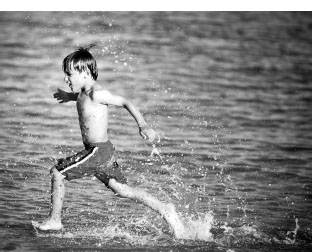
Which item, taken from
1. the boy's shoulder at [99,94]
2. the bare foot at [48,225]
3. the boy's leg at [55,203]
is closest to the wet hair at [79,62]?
the boy's shoulder at [99,94]

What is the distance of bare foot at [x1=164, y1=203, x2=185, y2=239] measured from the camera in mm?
5211

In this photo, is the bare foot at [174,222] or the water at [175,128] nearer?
the bare foot at [174,222]

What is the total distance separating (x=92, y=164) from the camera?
5.15 metres

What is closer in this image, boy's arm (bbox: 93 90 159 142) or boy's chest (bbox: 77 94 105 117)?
boy's arm (bbox: 93 90 159 142)

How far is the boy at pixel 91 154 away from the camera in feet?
16.8

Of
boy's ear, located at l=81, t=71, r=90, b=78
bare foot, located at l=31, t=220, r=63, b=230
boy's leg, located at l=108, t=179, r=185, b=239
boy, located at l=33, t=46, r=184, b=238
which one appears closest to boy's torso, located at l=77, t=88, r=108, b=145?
boy, located at l=33, t=46, r=184, b=238

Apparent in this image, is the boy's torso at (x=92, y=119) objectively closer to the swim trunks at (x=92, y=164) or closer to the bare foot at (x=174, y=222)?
the swim trunks at (x=92, y=164)

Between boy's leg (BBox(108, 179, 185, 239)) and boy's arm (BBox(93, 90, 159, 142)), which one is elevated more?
boy's arm (BBox(93, 90, 159, 142))

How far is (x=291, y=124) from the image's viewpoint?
8.79 meters

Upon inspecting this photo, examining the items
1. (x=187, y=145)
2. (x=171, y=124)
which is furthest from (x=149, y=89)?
(x=187, y=145)

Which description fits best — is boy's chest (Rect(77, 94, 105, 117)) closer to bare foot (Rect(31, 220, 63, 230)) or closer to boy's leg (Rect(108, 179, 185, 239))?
boy's leg (Rect(108, 179, 185, 239))

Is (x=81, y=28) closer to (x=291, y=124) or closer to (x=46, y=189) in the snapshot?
(x=291, y=124)

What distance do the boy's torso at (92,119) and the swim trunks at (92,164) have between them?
5 cm
